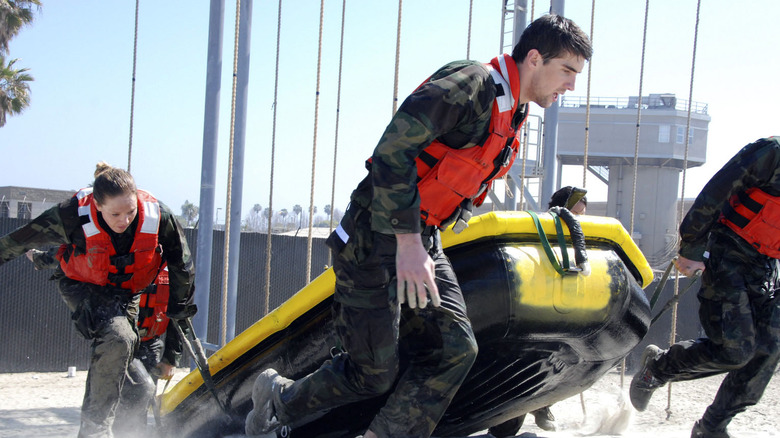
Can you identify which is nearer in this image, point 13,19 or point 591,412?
point 591,412

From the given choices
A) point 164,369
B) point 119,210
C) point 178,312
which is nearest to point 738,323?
point 178,312

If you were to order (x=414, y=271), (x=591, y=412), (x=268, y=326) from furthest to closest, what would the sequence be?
(x=591, y=412), (x=268, y=326), (x=414, y=271)

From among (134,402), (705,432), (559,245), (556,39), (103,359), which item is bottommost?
(134,402)

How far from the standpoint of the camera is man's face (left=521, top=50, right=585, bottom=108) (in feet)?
7.07

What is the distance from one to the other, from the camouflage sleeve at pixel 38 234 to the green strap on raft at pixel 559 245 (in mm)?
2144

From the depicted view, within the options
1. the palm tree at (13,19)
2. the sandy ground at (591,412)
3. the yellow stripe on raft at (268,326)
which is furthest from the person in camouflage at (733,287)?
the palm tree at (13,19)

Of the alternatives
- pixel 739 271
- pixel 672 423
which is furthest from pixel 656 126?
pixel 739 271

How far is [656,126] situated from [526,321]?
41.0m

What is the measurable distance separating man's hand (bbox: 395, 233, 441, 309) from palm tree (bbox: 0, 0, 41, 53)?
16.9 meters

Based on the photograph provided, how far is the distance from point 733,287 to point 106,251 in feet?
9.52

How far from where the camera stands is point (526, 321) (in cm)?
258

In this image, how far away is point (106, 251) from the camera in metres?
3.11

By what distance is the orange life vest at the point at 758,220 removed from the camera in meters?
2.96

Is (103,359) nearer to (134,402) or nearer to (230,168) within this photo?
(134,402)
